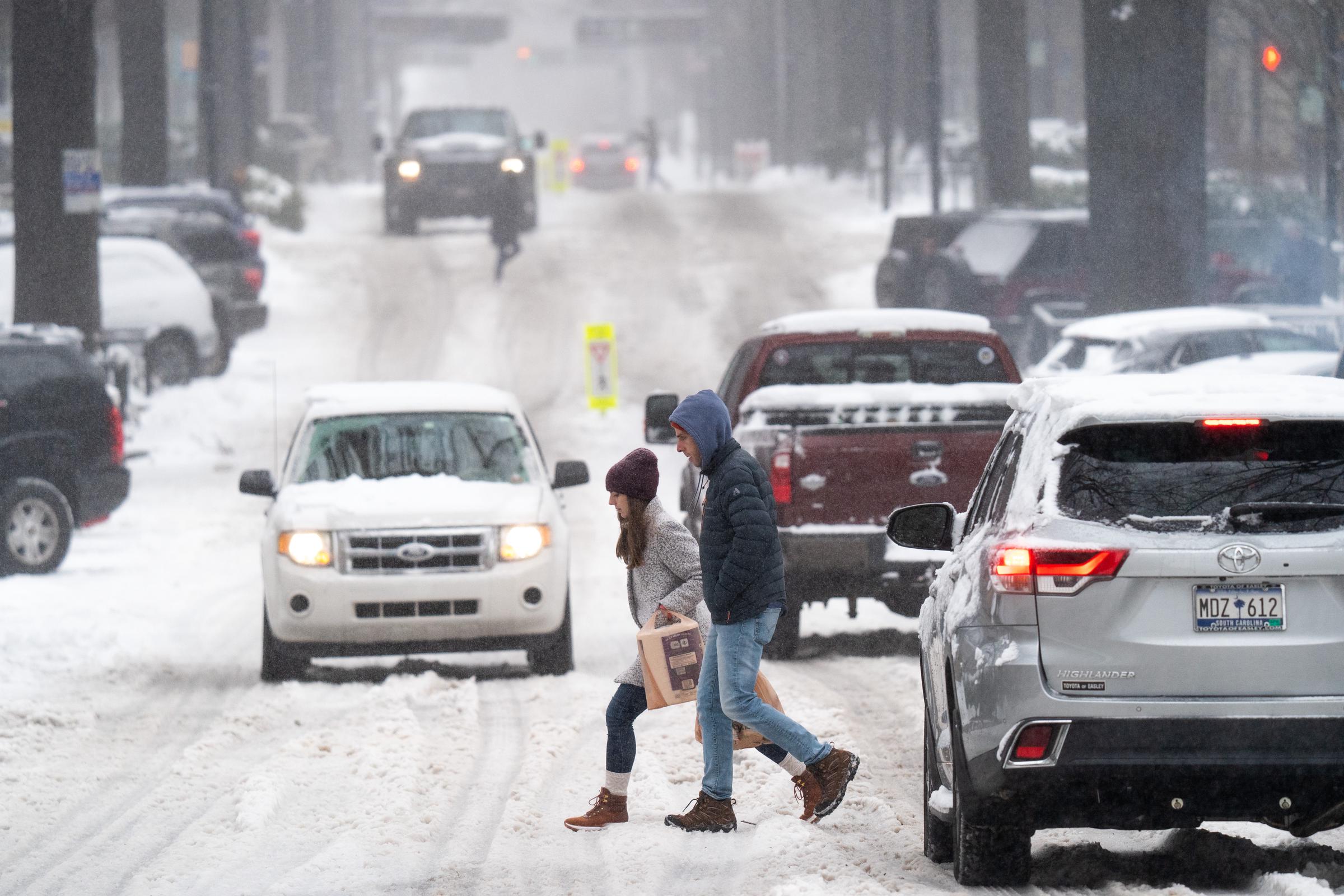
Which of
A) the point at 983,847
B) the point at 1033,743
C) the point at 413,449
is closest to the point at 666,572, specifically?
the point at 983,847

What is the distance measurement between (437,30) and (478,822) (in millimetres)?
105877

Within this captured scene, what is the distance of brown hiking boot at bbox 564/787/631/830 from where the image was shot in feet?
27.2

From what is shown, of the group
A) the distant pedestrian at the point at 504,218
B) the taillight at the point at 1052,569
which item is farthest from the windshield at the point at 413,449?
the distant pedestrian at the point at 504,218

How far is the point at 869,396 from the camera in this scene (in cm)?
1233

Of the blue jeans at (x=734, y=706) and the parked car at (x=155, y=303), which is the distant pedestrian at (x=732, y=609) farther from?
the parked car at (x=155, y=303)

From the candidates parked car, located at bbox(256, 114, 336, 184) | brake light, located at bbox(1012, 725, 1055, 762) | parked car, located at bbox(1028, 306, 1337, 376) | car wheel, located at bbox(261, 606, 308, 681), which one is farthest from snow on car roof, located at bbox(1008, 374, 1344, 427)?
parked car, located at bbox(256, 114, 336, 184)

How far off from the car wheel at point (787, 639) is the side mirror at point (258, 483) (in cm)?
289

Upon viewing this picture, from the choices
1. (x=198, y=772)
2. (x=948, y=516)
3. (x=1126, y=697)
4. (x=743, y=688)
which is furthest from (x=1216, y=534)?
(x=198, y=772)

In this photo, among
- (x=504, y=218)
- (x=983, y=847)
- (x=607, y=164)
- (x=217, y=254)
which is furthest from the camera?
(x=607, y=164)

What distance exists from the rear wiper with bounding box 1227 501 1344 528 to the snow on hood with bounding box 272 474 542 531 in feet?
20.8

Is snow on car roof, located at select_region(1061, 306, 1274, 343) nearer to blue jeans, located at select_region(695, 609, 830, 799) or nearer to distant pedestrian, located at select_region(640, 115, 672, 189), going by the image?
blue jeans, located at select_region(695, 609, 830, 799)

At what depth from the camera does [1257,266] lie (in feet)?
107

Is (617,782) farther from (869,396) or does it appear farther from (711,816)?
(869,396)

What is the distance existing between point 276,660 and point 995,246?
17.3 meters
